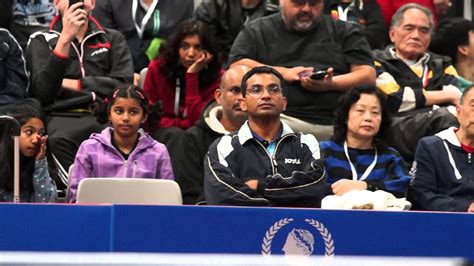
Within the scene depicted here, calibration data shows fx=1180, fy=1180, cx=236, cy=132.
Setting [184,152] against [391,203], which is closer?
[391,203]

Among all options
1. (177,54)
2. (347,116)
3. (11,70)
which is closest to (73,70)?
(11,70)

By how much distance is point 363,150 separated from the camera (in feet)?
25.4

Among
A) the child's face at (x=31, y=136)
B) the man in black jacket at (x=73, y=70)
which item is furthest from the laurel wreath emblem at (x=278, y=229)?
the man in black jacket at (x=73, y=70)

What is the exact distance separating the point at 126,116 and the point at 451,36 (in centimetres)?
368

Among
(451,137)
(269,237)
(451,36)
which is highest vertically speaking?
(451,36)

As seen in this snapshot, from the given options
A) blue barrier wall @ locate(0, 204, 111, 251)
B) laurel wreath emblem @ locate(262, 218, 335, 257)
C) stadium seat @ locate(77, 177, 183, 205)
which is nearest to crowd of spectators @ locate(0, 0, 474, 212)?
stadium seat @ locate(77, 177, 183, 205)

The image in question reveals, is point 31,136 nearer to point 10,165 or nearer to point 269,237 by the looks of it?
point 10,165

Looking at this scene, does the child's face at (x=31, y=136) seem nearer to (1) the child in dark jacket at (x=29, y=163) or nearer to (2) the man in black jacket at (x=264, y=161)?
(1) the child in dark jacket at (x=29, y=163)

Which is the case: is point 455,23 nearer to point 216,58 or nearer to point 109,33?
point 216,58

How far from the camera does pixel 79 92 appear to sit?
28.8 feet

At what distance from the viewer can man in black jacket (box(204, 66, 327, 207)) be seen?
6.81 meters

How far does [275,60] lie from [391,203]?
2.19 metres

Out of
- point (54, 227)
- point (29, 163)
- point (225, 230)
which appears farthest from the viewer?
point (29, 163)

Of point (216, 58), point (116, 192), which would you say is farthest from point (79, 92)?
point (116, 192)
